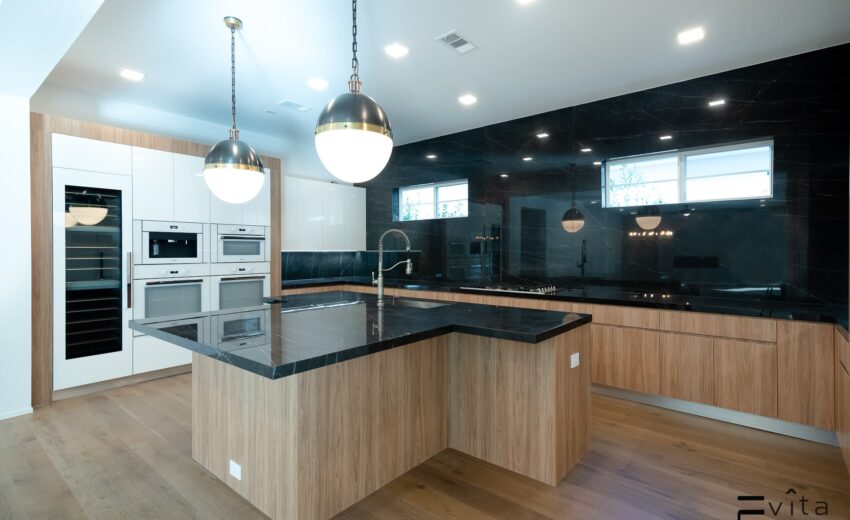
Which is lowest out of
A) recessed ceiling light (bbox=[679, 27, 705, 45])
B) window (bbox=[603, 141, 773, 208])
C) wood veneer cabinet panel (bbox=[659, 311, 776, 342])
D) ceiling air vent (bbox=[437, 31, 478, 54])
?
wood veneer cabinet panel (bbox=[659, 311, 776, 342])

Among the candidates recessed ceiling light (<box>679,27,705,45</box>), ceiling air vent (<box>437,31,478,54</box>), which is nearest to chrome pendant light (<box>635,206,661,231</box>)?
recessed ceiling light (<box>679,27,705,45</box>)

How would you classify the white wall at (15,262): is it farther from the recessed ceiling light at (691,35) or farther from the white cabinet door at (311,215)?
the recessed ceiling light at (691,35)

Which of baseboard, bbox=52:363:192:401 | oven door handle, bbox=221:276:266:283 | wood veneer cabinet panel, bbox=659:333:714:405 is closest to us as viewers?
wood veneer cabinet panel, bbox=659:333:714:405

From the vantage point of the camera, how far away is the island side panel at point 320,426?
1820mm

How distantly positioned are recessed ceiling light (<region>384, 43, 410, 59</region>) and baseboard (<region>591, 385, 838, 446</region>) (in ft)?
10.3

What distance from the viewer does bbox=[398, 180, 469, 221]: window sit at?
16.9ft

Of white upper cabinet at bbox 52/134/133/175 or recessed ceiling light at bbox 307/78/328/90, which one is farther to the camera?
recessed ceiling light at bbox 307/78/328/90

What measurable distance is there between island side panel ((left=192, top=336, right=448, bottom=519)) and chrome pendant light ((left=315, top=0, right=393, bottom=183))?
0.91 metres

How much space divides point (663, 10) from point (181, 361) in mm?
4761

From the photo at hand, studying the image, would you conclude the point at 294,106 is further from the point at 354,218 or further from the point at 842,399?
the point at 842,399

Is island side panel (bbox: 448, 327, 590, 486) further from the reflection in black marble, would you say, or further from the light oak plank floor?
the reflection in black marble

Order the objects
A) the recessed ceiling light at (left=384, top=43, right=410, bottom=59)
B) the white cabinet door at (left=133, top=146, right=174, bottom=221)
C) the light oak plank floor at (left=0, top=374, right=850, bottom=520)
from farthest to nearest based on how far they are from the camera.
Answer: the white cabinet door at (left=133, top=146, right=174, bottom=221), the recessed ceiling light at (left=384, top=43, right=410, bottom=59), the light oak plank floor at (left=0, top=374, right=850, bottom=520)

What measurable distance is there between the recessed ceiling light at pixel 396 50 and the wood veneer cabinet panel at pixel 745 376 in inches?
118

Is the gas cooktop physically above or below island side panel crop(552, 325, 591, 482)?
above
